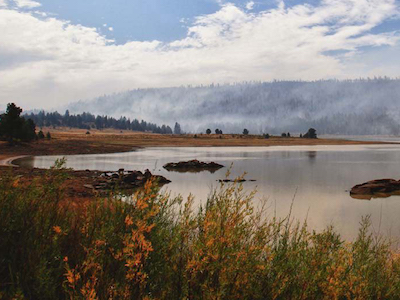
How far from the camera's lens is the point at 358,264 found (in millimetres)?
6418

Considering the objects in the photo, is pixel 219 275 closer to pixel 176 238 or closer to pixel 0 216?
pixel 176 238

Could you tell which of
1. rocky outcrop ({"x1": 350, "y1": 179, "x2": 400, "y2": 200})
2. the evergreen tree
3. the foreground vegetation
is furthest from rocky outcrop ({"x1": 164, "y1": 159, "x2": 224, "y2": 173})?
the foreground vegetation

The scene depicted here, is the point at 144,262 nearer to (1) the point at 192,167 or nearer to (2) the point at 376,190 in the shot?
(2) the point at 376,190

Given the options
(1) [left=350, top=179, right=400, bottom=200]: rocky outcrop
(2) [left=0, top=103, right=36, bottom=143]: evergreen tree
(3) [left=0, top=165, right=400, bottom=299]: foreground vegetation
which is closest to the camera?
(3) [left=0, top=165, right=400, bottom=299]: foreground vegetation

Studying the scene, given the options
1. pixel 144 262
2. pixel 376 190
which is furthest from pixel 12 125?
pixel 144 262

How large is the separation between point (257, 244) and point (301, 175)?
24.8 metres

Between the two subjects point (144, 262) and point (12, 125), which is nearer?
point (144, 262)

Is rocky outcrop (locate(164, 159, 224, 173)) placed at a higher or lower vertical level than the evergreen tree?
lower

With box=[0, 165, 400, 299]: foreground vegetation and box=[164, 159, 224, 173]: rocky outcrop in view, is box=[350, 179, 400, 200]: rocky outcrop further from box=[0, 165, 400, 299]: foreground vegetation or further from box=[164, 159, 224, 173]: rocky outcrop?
box=[0, 165, 400, 299]: foreground vegetation

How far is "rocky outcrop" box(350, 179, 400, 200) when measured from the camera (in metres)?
20.5

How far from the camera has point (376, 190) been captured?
2170 centimetres

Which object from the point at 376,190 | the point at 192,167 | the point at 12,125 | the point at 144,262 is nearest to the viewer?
the point at 144,262

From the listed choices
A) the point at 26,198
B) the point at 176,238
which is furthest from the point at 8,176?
the point at 176,238

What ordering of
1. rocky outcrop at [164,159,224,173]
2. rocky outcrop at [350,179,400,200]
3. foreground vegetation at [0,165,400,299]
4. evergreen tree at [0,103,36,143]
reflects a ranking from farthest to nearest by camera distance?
1. evergreen tree at [0,103,36,143]
2. rocky outcrop at [164,159,224,173]
3. rocky outcrop at [350,179,400,200]
4. foreground vegetation at [0,165,400,299]
